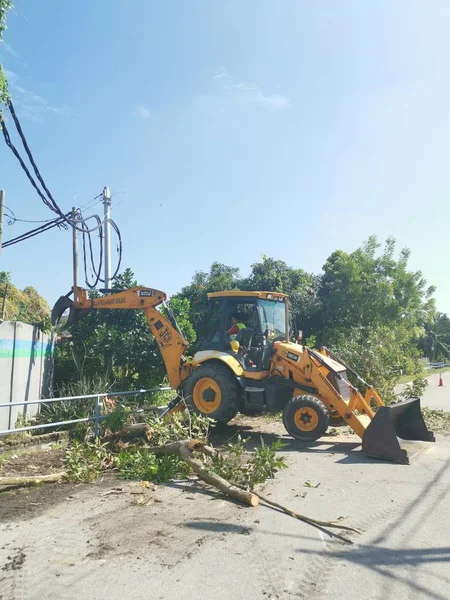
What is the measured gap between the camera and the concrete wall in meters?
9.77

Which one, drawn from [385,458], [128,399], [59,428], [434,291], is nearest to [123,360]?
[128,399]

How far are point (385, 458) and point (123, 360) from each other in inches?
278

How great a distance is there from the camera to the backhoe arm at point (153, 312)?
37.1 feet

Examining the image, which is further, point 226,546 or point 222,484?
point 222,484

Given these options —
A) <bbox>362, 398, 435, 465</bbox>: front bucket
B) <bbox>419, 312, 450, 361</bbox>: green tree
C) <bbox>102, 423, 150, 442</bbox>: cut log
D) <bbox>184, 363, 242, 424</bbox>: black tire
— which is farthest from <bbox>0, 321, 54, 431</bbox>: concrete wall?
<bbox>419, 312, 450, 361</bbox>: green tree

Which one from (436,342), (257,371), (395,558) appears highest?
(436,342)

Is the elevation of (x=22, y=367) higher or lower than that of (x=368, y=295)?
lower

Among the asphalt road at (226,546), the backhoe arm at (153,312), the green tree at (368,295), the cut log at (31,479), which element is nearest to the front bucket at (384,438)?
the asphalt road at (226,546)

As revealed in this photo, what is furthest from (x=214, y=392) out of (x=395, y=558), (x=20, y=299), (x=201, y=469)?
(x=20, y=299)

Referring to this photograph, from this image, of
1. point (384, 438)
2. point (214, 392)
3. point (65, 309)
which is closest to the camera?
point (384, 438)

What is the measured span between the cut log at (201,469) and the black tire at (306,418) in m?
2.60

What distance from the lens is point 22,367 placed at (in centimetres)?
1050

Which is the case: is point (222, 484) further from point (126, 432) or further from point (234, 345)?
point (234, 345)

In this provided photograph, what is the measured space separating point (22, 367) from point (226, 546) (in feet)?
23.5
